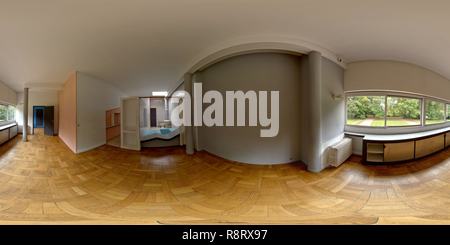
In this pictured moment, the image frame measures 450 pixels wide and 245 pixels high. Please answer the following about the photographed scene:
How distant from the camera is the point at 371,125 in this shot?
2.53 m

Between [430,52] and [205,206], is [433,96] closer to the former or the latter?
[430,52]

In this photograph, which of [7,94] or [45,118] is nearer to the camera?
[7,94]

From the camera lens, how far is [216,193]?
1218 millimetres

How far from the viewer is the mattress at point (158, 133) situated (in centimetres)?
295

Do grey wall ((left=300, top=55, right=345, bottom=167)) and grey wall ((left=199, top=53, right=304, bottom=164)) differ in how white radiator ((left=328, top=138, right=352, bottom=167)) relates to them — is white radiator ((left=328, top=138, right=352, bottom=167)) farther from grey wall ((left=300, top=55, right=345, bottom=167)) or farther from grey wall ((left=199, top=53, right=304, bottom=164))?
grey wall ((left=199, top=53, right=304, bottom=164))

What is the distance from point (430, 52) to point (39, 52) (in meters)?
5.56

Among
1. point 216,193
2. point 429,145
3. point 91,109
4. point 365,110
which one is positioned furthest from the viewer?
point 91,109

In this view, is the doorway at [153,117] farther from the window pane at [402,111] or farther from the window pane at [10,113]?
the window pane at [402,111]

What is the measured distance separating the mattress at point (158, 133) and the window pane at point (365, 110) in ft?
11.3

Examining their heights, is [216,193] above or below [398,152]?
below

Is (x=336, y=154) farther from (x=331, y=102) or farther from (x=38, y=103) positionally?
(x=38, y=103)

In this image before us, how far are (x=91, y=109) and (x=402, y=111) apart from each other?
6427mm

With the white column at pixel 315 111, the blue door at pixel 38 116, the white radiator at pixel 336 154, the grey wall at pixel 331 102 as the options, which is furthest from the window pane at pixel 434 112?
the blue door at pixel 38 116

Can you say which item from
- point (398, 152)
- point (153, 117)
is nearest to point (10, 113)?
point (153, 117)
